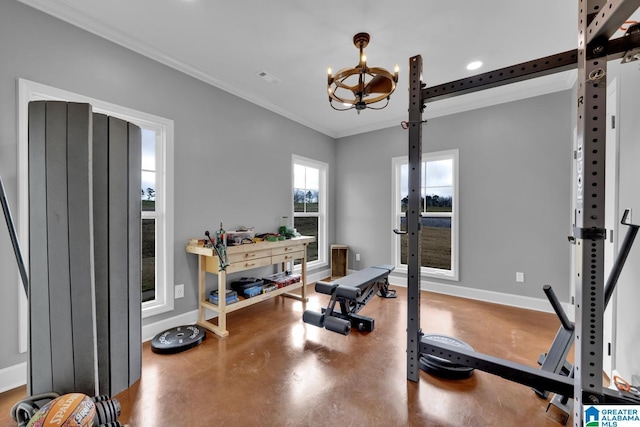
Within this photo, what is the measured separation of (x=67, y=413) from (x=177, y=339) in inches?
48.8

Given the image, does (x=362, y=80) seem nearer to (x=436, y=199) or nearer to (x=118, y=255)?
(x=118, y=255)

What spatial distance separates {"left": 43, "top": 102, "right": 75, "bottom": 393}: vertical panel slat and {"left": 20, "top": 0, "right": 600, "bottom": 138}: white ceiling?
4.04 ft

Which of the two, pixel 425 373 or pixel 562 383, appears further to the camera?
pixel 425 373

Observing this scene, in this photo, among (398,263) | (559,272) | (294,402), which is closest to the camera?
(294,402)

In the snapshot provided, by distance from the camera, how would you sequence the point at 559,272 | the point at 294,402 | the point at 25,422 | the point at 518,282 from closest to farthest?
the point at 25,422, the point at 294,402, the point at 559,272, the point at 518,282

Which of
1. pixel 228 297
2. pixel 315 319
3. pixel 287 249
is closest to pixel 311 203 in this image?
pixel 287 249

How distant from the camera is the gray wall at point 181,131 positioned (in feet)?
6.13

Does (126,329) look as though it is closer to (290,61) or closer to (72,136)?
(72,136)

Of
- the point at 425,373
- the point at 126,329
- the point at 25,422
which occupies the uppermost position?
the point at 126,329

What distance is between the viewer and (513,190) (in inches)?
139

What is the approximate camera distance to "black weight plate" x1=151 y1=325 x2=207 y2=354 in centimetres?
233

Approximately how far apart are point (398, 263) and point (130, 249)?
397cm

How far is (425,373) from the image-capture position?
6.80 feet

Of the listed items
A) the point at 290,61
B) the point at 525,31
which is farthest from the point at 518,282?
the point at 290,61
